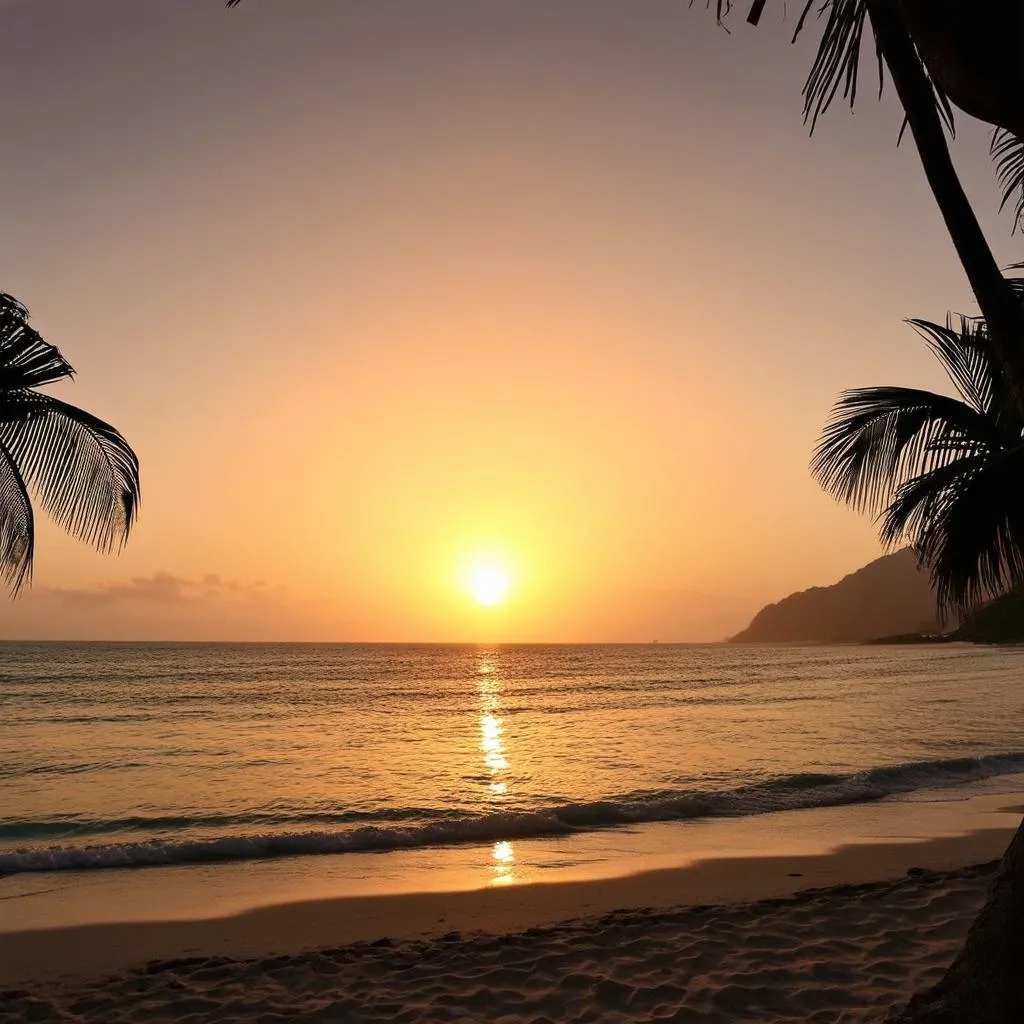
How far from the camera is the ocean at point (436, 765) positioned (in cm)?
1222

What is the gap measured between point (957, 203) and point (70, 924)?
916 cm

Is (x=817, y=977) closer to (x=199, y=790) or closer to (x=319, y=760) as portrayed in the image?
(x=199, y=790)

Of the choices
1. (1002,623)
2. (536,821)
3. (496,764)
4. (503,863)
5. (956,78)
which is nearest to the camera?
(956,78)

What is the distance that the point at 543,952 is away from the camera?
628cm

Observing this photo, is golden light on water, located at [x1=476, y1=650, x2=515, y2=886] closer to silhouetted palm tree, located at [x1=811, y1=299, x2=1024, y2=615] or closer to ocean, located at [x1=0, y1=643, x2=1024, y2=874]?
ocean, located at [x1=0, y1=643, x2=1024, y2=874]

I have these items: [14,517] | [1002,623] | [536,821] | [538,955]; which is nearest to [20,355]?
[14,517]

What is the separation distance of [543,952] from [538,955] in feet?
0.26

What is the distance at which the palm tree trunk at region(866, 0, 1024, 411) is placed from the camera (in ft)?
10.9

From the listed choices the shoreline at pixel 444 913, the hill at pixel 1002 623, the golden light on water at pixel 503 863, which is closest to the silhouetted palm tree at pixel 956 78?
the shoreline at pixel 444 913

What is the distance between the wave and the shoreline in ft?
10.3

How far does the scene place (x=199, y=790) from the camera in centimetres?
1550

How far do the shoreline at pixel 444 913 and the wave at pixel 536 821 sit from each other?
10.3 ft

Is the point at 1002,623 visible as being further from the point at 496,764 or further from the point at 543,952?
the point at 543,952

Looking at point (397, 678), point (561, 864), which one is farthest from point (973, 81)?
point (397, 678)
